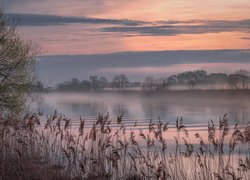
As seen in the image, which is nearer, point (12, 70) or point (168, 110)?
point (12, 70)

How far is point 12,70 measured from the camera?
28.3m

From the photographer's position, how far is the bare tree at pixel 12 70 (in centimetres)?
2750

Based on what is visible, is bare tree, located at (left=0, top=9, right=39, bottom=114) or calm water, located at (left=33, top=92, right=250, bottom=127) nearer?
bare tree, located at (left=0, top=9, right=39, bottom=114)

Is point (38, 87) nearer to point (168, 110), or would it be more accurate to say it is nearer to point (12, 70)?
point (12, 70)

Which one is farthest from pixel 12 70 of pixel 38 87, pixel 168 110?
pixel 168 110

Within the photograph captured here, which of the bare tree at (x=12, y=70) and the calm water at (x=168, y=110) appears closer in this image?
the bare tree at (x=12, y=70)

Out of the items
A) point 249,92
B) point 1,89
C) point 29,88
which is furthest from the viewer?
point 249,92

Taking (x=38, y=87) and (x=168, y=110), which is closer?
(x=38, y=87)

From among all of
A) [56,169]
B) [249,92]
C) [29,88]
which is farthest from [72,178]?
[249,92]

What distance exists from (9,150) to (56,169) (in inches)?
110

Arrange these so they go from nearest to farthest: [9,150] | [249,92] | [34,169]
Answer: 1. [34,169]
2. [9,150]
3. [249,92]

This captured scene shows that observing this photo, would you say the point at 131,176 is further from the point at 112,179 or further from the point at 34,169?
the point at 34,169

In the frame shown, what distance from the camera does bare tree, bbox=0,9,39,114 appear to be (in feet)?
90.2

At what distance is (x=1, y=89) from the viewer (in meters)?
27.4
